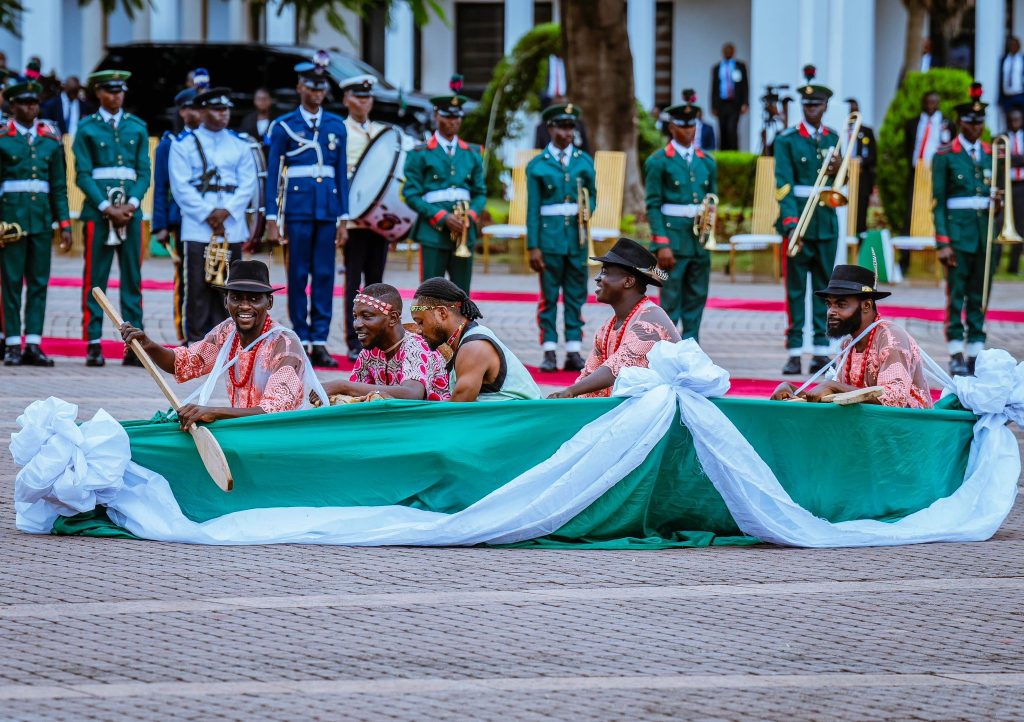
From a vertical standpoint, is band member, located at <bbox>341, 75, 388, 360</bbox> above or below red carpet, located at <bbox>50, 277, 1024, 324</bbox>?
above

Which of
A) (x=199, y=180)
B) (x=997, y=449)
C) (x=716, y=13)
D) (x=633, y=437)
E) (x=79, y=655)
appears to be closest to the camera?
(x=79, y=655)

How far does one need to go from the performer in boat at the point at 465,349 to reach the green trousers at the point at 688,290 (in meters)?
5.97

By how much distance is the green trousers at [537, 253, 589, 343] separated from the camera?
47.8 feet

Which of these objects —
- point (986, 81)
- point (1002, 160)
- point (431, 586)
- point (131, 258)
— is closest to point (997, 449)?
point (431, 586)

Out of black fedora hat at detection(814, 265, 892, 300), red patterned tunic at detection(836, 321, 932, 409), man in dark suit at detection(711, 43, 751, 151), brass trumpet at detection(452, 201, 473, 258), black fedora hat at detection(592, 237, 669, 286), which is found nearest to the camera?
red patterned tunic at detection(836, 321, 932, 409)

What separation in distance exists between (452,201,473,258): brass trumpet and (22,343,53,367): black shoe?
3.27 m

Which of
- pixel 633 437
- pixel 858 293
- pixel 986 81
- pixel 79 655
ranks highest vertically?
pixel 986 81

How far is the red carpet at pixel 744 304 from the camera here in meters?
18.1

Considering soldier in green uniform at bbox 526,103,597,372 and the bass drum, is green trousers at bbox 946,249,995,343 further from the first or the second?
the bass drum

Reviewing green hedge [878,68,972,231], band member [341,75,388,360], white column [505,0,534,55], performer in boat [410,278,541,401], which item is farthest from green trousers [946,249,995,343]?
white column [505,0,534,55]

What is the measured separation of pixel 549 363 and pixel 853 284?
5.59 meters

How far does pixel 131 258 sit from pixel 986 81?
21454 mm

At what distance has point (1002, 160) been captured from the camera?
14922 mm

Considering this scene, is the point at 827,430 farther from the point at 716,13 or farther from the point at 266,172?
the point at 716,13
